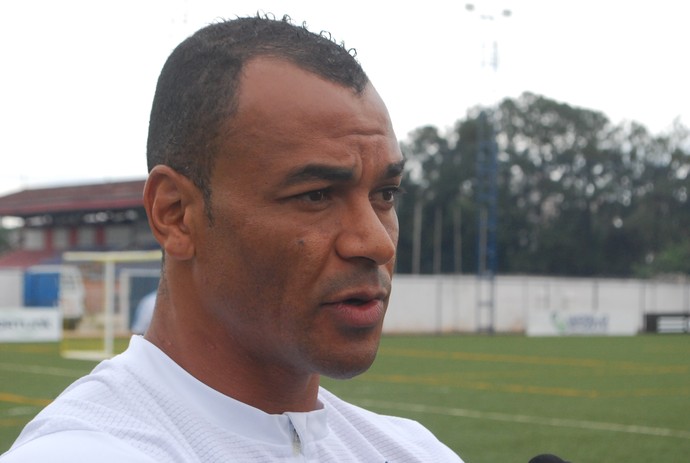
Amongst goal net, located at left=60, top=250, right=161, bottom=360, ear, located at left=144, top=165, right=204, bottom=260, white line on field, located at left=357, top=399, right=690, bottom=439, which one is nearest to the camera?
ear, located at left=144, top=165, right=204, bottom=260

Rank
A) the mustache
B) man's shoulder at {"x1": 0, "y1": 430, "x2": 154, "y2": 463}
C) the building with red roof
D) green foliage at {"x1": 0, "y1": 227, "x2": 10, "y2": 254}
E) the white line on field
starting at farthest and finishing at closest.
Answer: green foliage at {"x1": 0, "y1": 227, "x2": 10, "y2": 254}, the building with red roof, the white line on field, the mustache, man's shoulder at {"x1": 0, "y1": 430, "x2": 154, "y2": 463}

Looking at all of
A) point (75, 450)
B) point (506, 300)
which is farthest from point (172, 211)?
point (506, 300)

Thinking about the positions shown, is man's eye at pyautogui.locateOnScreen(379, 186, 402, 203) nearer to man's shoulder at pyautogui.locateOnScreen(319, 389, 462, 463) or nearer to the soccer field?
man's shoulder at pyautogui.locateOnScreen(319, 389, 462, 463)

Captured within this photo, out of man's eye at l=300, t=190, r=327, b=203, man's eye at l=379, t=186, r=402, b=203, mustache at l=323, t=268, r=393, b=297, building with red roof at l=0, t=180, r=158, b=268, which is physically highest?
man's eye at l=300, t=190, r=327, b=203

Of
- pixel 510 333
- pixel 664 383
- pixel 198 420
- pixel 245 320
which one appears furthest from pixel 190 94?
pixel 510 333

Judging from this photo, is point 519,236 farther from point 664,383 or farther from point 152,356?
point 152,356

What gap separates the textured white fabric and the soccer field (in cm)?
930

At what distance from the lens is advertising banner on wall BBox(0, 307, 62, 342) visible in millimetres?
34375

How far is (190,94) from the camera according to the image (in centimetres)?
167

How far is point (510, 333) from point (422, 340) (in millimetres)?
8941

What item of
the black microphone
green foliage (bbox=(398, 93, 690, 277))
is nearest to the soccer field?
the black microphone

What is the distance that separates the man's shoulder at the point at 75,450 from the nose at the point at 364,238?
38 cm

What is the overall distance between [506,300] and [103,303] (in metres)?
20.0

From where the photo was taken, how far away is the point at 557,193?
83.4m
